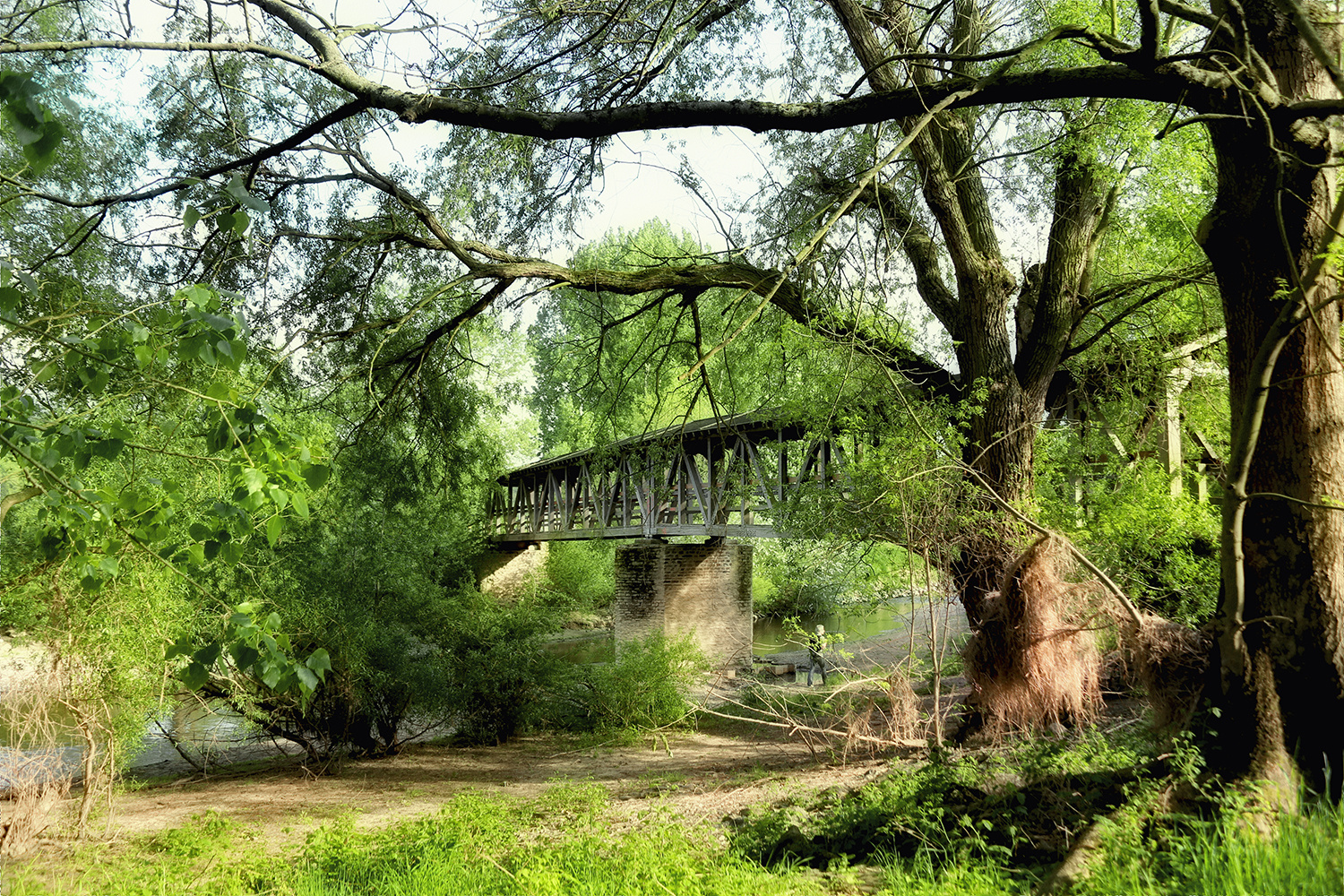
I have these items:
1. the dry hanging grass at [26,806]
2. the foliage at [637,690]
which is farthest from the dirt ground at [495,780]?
the foliage at [637,690]

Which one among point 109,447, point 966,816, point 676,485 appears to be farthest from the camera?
point 676,485

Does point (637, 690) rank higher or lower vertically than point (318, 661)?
lower

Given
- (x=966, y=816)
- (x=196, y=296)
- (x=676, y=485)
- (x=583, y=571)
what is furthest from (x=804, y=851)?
(x=583, y=571)

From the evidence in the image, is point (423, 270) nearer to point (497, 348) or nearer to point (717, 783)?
point (717, 783)

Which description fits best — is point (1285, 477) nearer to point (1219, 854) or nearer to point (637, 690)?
point (1219, 854)

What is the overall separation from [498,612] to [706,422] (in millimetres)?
6981

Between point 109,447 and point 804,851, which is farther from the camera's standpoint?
point 804,851

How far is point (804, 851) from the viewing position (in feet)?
17.8

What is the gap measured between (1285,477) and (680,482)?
16.3m

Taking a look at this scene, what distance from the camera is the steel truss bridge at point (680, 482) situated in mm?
11172

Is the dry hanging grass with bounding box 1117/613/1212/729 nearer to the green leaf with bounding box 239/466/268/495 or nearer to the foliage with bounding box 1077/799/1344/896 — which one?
the foliage with bounding box 1077/799/1344/896

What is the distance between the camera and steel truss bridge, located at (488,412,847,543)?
11172 mm

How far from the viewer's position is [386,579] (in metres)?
11.7

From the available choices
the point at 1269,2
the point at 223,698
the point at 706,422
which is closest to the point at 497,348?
the point at 706,422
